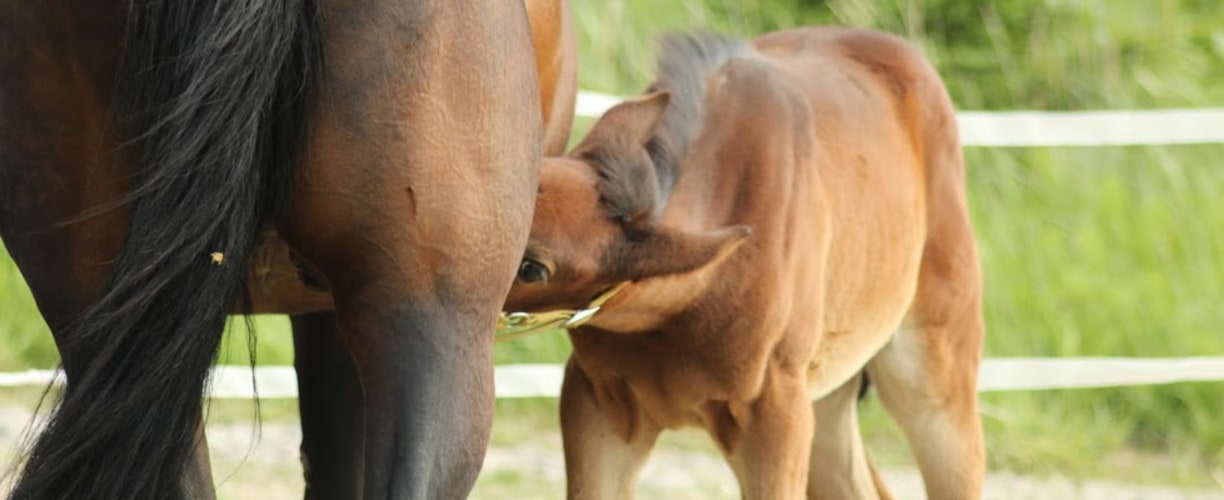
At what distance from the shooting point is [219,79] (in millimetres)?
2139

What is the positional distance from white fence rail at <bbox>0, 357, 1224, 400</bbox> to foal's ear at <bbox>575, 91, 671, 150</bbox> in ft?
10.1

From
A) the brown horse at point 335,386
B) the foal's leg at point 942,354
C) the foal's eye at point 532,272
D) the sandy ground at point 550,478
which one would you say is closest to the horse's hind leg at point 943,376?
the foal's leg at point 942,354

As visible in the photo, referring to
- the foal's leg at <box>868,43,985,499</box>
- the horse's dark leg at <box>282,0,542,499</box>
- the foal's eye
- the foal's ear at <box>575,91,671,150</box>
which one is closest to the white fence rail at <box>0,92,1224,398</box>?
the foal's leg at <box>868,43,985,499</box>

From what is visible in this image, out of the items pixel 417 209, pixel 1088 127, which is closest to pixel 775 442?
pixel 417 209

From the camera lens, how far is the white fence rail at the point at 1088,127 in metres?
6.86

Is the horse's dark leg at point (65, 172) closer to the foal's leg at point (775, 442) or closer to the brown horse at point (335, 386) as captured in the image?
the brown horse at point (335, 386)

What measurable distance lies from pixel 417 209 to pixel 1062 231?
18.5ft

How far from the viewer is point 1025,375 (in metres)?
6.63

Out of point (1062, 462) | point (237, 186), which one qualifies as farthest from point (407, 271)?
point (1062, 462)

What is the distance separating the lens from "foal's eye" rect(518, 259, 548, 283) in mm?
3150

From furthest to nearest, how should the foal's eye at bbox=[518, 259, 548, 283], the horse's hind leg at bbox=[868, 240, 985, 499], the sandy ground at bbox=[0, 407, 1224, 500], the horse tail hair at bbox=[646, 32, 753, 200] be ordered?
the sandy ground at bbox=[0, 407, 1224, 500]
the horse's hind leg at bbox=[868, 240, 985, 499]
the horse tail hair at bbox=[646, 32, 753, 200]
the foal's eye at bbox=[518, 259, 548, 283]

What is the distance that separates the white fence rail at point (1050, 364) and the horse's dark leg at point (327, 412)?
2682 millimetres

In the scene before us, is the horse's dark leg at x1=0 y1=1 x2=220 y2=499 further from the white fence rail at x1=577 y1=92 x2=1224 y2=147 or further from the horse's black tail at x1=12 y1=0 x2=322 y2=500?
the white fence rail at x1=577 y1=92 x2=1224 y2=147

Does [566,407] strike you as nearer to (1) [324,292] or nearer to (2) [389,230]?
(1) [324,292]
